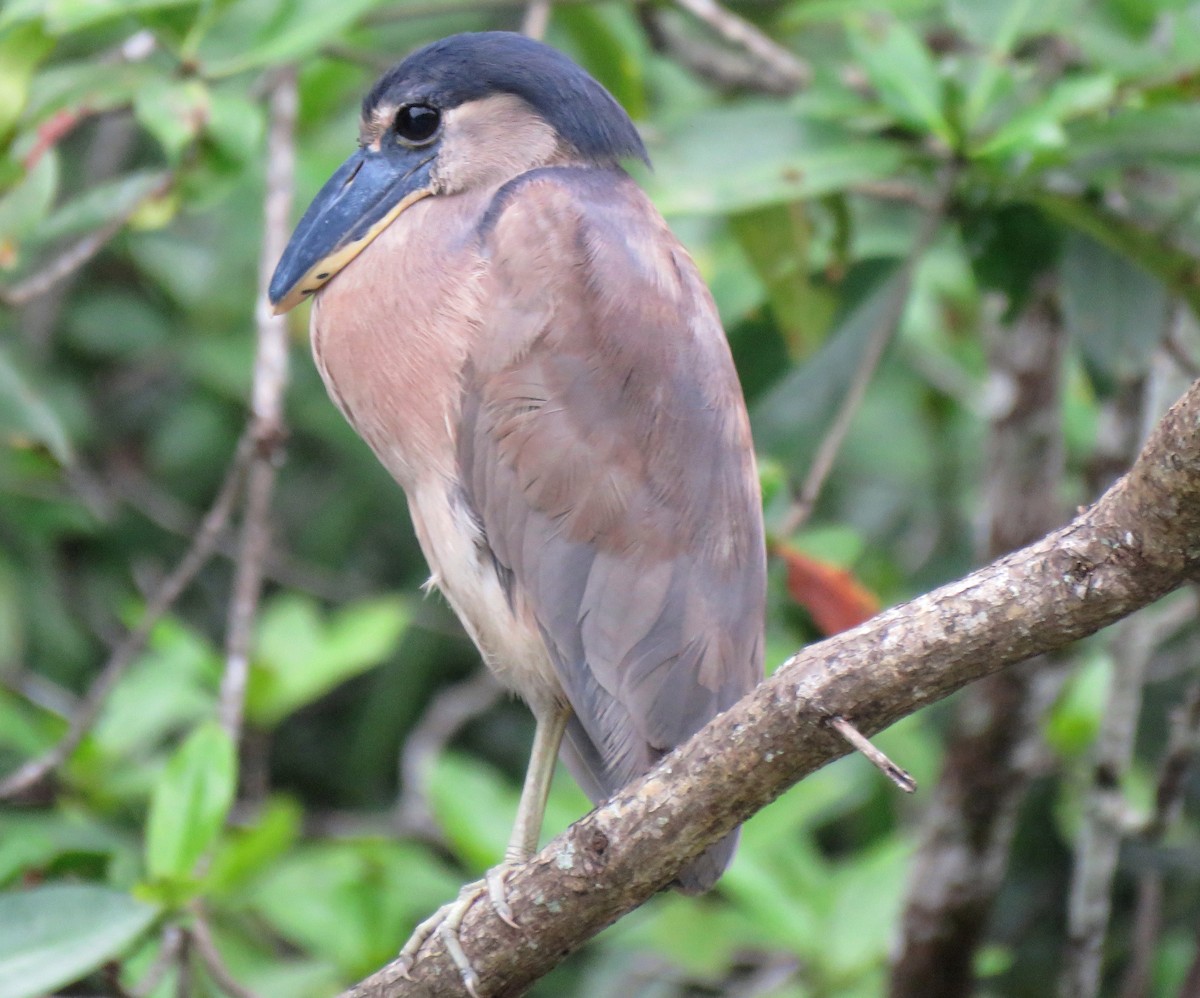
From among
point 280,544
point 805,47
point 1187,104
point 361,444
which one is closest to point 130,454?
point 280,544

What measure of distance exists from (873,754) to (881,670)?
89 mm

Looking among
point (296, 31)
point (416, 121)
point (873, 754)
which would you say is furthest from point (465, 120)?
point (873, 754)

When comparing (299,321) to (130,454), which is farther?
(130,454)

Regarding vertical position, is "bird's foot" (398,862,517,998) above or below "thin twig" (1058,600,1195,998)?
above

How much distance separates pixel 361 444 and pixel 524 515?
1.41 meters

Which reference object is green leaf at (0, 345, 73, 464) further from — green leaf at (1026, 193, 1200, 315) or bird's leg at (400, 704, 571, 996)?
green leaf at (1026, 193, 1200, 315)

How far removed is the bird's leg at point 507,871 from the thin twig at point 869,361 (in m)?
0.43

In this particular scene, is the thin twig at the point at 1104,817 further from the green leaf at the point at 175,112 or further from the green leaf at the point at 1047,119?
the green leaf at the point at 175,112

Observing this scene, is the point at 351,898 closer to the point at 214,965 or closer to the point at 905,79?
the point at 214,965

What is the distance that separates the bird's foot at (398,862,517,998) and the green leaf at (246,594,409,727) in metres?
0.94

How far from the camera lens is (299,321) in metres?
3.28

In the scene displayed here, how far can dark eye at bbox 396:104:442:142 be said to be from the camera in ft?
6.79

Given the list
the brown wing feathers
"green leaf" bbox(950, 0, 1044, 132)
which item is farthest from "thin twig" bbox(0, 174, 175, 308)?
"green leaf" bbox(950, 0, 1044, 132)

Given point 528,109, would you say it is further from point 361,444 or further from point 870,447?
point 870,447
